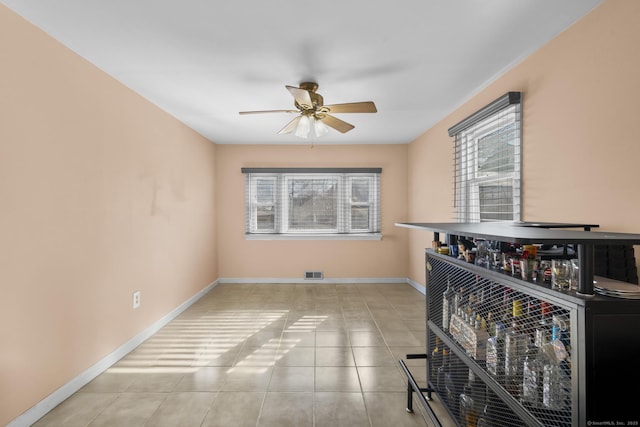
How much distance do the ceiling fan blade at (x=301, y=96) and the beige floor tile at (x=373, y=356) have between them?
7.16 feet

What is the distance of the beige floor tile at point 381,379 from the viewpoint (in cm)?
211

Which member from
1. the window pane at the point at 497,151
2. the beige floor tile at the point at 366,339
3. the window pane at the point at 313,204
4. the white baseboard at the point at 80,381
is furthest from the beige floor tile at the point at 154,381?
the window pane at the point at 497,151

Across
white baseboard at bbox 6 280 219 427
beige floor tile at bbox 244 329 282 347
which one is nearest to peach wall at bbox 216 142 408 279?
white baseboard at bbox 6 280 219 427

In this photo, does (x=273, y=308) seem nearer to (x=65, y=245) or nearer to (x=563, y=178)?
(x=65, y=245)

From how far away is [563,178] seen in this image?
1.88 meters

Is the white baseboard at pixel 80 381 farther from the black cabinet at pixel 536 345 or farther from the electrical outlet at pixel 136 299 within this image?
the black cabinet at pixel 536 345

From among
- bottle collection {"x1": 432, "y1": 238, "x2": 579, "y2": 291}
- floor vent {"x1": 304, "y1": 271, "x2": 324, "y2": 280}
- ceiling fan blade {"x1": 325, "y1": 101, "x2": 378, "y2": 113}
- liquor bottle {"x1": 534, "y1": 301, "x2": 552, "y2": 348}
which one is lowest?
floor vent {"x1": 304, "y1": 271, "x2": 324, "y2": 280}

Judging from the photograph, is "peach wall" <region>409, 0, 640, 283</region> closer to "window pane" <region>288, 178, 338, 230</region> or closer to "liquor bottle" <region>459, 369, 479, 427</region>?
"liquor bottle" <region>459, 369, 479, 427</region>

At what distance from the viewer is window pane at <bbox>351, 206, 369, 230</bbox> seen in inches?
198

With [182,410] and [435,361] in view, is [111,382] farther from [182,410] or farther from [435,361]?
[435,361]

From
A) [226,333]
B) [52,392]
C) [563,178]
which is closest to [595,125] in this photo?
[563,178]

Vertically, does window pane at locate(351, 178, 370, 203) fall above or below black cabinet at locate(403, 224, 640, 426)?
above

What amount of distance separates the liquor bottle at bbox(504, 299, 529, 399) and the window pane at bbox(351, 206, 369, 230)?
3.83 meters

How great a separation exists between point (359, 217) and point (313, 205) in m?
0.81
